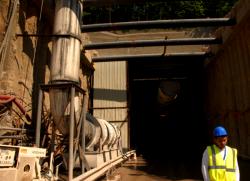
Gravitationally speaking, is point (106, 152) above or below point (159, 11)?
below

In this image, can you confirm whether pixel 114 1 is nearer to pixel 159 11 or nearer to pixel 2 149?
pixel 2 149

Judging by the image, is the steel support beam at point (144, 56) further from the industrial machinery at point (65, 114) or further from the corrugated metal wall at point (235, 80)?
the industrial machinery at point (65, 114)

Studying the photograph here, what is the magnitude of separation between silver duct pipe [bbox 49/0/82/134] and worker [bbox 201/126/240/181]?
5735 millimetres

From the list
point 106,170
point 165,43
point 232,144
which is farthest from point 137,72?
point 106,170

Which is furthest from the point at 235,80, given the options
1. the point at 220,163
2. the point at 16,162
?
the point at 16,162

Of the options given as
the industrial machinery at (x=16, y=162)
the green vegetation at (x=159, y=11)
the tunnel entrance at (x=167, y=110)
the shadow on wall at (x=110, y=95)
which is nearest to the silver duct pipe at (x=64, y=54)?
the industrial machinery at (x=16, y=162)

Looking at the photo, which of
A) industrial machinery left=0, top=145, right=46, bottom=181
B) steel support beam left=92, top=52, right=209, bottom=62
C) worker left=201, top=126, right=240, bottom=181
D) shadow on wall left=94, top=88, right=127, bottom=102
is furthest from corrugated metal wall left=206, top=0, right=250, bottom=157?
industrial machinery left=0, top=145, right=46, bottom=181

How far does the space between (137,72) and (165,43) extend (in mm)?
8880

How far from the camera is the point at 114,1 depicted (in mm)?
14070

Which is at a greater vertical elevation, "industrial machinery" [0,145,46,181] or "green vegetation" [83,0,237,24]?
"green vegetation" [83,0,237,24]

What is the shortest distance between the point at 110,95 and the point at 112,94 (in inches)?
5.7

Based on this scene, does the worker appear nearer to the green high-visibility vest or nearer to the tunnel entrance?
the green high-visibility vest

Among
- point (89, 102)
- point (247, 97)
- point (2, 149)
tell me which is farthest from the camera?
point (89, 102)

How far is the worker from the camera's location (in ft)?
14.0
